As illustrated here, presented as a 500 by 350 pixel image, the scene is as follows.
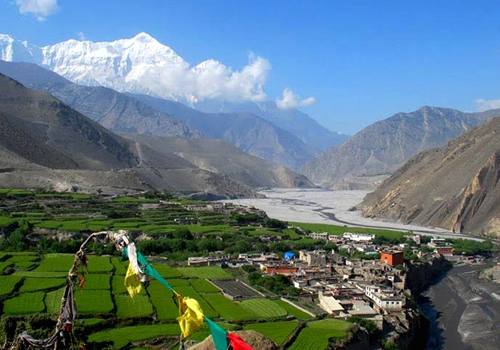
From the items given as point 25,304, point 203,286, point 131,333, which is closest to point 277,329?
point 131,333

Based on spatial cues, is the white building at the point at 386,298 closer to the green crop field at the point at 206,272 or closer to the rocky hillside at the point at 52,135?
the green crop field at the point at 206,272

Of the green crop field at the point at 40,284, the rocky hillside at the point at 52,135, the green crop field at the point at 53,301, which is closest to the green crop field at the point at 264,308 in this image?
the green crop field at the point at 53,301

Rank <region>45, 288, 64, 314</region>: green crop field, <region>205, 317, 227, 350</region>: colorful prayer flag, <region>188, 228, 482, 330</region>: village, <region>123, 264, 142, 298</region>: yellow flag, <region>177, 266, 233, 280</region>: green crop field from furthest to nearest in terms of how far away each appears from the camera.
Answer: <region>177, 266, 233, 280</region>: green crop field
<region>188, 228, 482, 330</region>: village
<region>45, 288, 64, 314</region>: green crop field
<region>123, 264, 142, 298</region>: yellow flag
<region>205, 317, 227, 350</region>: colorful prayer flag

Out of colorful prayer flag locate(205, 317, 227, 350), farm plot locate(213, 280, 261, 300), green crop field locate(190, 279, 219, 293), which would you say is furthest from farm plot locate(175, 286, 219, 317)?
colorful prayer flag locate(205, 317, 227, 350)

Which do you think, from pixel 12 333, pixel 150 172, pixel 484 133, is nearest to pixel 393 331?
pixel 12 333

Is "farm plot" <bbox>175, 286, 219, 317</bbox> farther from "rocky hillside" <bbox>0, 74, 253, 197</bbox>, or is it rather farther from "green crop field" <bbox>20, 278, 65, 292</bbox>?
"rocky hillside" <bbox>0, 74, 253, 197</bbox>

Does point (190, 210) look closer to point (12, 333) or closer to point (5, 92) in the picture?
point (12, 333)

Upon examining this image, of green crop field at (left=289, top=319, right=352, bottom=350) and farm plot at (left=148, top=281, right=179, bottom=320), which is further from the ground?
farm plot at (left=148, top=281, right=179, bottom=320)
